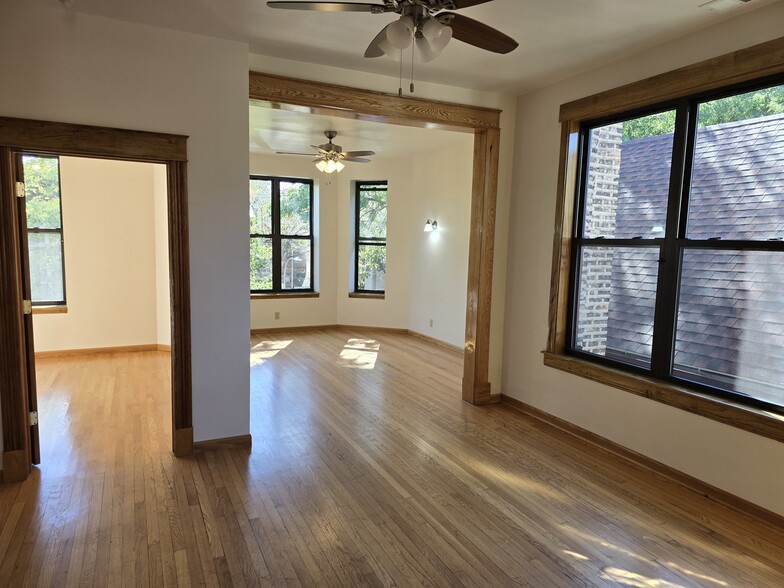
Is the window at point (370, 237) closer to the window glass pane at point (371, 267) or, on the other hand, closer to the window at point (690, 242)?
the window glass pane at point (371, 267)

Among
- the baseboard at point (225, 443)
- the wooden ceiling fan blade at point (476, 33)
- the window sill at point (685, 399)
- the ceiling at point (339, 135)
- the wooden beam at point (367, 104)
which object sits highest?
the ceiling at point (339, 135)

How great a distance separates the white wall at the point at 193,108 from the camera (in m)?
2.79

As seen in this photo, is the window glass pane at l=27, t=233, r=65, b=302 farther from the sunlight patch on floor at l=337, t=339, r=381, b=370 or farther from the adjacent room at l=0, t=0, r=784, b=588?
the sunlight patch on floor at l=337, t=339, r=381, b=370

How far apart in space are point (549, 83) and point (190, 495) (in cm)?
408

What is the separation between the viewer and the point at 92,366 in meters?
5.54

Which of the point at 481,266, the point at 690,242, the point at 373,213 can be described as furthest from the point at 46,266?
the point at 690,242

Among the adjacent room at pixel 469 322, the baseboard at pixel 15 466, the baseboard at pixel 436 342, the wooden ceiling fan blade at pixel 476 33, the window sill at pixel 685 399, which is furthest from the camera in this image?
the baseboard at pixel 436 342

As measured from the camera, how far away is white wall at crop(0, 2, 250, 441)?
2789 millimetres

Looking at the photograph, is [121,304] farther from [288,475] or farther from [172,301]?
[288,475]

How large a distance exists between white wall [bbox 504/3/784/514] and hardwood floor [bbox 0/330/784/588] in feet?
0.65

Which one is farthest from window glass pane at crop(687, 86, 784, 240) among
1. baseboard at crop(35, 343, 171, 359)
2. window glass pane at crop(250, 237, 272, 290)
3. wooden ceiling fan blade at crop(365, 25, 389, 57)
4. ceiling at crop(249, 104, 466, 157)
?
window glass pane at crop(250, 237, 272, 290)

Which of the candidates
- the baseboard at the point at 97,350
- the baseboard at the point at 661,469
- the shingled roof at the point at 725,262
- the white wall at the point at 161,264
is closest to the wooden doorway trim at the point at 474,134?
the baseboard at the point at 661,469

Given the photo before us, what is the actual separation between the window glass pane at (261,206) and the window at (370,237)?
4.79 ft

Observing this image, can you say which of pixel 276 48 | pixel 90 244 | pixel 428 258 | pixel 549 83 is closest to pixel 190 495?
pixel 276 48
